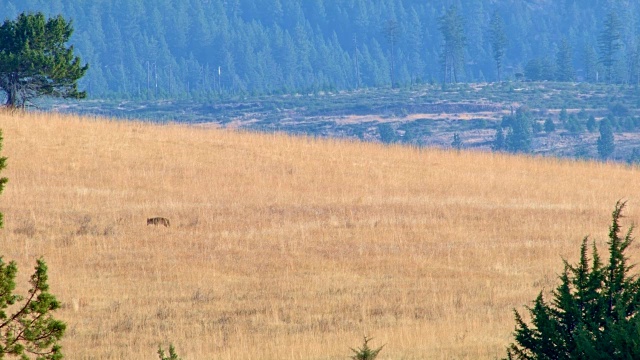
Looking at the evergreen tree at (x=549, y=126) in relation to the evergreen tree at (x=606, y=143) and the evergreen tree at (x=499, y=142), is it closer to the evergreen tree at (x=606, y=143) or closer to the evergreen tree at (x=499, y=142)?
the evergreen tree at (x=499, y=142)

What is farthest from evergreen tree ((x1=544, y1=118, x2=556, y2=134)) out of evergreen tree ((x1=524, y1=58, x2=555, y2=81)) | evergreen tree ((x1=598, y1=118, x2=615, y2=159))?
evergreen tree ((x1=524, y1=58, x2=555, y2=81))

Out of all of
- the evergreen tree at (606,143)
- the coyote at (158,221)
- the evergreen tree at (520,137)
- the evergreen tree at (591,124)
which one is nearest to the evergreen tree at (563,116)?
the evergreen tree at (591,124)

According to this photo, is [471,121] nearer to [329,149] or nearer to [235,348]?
[329,149]

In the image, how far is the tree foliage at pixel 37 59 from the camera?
34469 mm

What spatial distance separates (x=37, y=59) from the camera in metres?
34.3

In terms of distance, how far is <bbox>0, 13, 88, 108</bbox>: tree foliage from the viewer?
→ 3447 cm

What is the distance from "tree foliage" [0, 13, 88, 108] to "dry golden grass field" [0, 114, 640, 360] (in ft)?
4.06

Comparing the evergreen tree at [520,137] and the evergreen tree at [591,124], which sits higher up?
the evergreen tree at [591,124]

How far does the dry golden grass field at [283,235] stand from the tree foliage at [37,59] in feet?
4.06

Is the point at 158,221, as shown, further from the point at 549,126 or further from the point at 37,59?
the point at 549,126

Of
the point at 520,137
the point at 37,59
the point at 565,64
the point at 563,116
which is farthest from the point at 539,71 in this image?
the point at 37,59

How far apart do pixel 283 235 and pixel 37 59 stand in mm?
14962

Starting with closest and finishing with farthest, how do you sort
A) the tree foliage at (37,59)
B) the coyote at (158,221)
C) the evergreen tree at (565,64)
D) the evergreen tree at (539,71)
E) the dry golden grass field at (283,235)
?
the dry golden grass field at (283,235), the coyote at (158,221), the tree foliage at (37,59), the evergreen tree at (565,64), the evergreen tree at (539,71)

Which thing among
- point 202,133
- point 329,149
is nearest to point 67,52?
point 202,133
